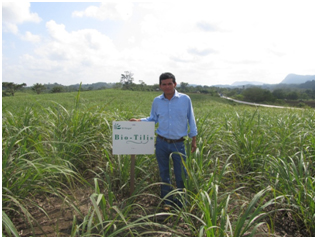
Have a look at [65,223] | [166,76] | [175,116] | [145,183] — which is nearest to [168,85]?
[166,76]

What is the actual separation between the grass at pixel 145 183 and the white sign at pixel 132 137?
250 millimetres

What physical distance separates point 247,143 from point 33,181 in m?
2.41

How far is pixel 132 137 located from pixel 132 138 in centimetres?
1

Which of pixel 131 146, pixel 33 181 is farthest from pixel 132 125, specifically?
pixel 33 181

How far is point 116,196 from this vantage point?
2234mm

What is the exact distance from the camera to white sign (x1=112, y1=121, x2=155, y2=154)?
209cm

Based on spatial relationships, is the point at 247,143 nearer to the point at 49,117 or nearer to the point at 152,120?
the point at 152,120

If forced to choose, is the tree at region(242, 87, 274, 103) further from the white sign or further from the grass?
the white sign

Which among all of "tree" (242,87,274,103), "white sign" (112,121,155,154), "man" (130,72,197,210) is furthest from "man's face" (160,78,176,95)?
"tree" (242,87,274,103)

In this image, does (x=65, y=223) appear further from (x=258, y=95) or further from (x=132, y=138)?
(x=258, y=95)

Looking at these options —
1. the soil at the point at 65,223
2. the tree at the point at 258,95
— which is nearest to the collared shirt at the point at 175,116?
the soil at the point at 65,223

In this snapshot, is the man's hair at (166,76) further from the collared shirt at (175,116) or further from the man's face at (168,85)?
the collared shirt at (175,116)

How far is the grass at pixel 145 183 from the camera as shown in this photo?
154 centimetres

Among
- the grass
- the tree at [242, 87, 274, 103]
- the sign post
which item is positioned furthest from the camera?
the tree at [242, 87, 274, 103]
